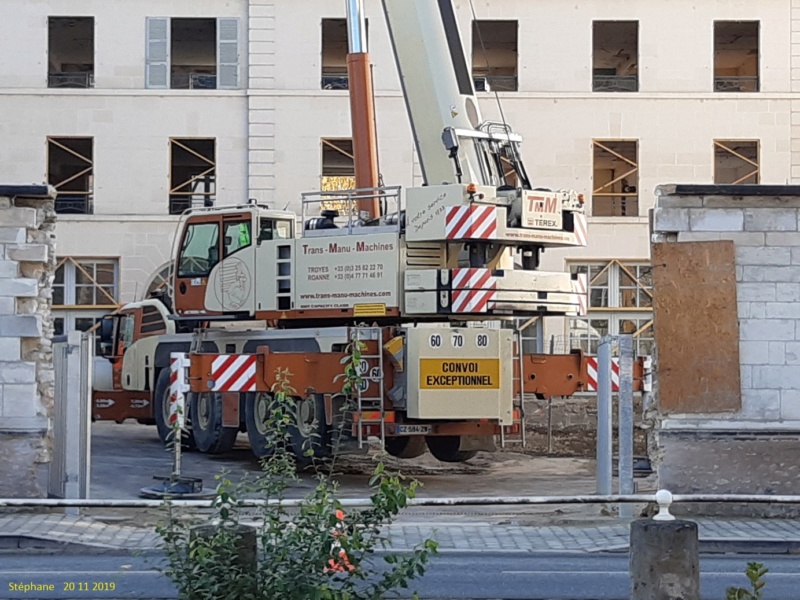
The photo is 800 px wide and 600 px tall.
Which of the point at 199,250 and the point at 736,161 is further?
the point at 736,161

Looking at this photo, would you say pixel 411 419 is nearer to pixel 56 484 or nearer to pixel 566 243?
pixel 566 243

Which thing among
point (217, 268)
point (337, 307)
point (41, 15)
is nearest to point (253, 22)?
point (41, 15)

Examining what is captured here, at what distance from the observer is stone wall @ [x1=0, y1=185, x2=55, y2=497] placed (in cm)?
1414

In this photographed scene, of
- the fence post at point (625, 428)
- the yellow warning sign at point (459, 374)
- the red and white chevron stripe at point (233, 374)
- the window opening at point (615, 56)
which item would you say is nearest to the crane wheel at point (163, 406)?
the red and white chevron stripe at point (233, 374)

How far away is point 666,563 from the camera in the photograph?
670 centimetres

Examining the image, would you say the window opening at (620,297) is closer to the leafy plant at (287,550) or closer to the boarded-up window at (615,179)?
the boarded-up window at (615,179)

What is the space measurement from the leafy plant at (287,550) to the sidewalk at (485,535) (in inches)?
206

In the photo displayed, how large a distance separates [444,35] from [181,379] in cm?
525

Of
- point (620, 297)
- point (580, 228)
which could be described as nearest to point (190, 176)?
point (620, 297)

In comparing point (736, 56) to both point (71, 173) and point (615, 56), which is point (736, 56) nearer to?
point (615, 56)

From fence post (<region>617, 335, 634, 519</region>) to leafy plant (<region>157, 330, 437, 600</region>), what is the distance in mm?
8061

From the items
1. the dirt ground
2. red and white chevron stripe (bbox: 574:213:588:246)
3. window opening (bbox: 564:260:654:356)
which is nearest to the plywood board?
the dirt ground

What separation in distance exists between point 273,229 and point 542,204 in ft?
14.4

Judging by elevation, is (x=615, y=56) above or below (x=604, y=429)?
above
